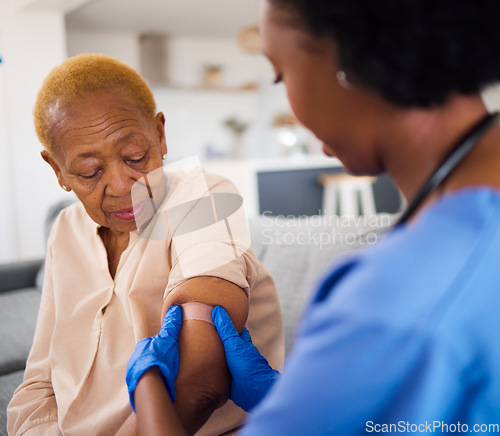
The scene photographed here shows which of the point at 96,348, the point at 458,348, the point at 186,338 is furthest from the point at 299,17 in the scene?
the point at 96,348

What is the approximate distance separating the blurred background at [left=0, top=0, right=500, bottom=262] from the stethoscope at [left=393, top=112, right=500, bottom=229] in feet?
13.6

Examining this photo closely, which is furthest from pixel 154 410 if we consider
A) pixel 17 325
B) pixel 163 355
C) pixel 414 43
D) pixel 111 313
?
pixel 17 325

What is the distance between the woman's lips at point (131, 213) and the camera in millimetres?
947

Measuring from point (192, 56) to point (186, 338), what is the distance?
6.71m

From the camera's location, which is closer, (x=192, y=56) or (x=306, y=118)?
(x=306, y=118)

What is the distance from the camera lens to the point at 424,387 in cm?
39

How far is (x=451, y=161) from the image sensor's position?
1.46 ft

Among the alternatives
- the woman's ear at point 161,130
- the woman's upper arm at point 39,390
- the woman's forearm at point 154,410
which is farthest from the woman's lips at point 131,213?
the woman's forearm at point 154,410

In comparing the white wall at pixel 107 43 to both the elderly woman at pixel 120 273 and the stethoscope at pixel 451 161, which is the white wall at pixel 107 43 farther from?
the stethoscope at pixel 451 161

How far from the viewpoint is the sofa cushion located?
1.83m

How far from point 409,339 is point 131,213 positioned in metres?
0.69

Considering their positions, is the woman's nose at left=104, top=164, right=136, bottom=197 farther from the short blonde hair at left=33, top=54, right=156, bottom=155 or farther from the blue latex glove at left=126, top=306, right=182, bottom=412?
the blue latex glove at left=126, top=306, right=182, bottom=412

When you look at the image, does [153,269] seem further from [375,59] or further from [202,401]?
[375,59]

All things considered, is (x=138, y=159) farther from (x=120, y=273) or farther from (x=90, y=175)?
(x=120, y=273)
